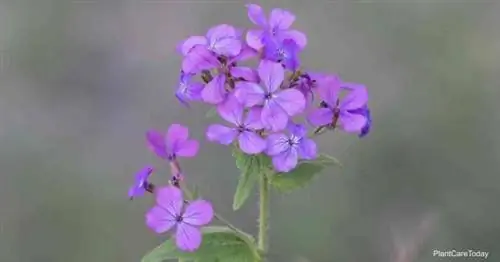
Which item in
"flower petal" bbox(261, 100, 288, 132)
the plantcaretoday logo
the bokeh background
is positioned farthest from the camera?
the bokeh background

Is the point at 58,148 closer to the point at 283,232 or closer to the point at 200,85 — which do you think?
the point at 283,232

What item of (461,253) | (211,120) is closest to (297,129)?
(461,253)

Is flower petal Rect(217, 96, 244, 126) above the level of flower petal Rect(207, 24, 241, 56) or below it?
below

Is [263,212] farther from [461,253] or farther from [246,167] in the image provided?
[461,253]

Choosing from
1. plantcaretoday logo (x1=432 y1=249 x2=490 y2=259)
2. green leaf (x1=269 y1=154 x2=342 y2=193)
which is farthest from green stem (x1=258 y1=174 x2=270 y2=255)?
plantcaretoday logo (x1=432 y1=249 x2=490 y2=259)

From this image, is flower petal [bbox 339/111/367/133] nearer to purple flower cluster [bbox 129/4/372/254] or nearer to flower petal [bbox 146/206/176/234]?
purple flower cluster [bbox 129/4/372/254]

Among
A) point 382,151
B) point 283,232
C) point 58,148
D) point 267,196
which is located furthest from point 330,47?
point 267,196

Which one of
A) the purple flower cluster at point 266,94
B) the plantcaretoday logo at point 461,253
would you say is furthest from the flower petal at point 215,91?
the plantcaretoday logo at point 461,253
